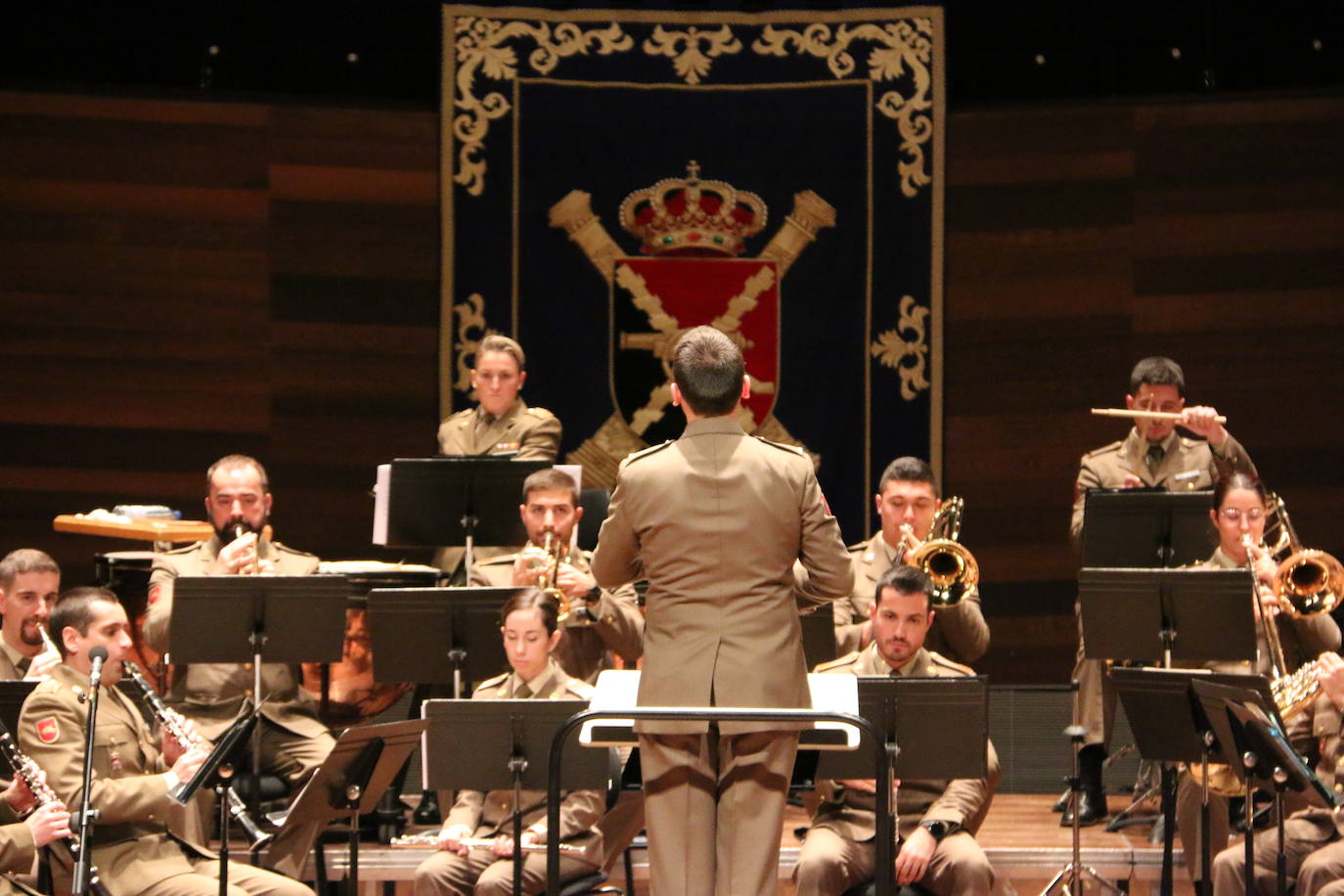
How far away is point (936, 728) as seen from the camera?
5.64 metres

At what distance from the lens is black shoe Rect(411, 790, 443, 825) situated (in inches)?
277

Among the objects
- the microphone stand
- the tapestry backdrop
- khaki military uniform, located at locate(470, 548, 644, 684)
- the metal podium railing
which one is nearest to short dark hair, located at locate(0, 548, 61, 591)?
the microphone stand

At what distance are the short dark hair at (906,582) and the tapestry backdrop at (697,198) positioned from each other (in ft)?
11.6

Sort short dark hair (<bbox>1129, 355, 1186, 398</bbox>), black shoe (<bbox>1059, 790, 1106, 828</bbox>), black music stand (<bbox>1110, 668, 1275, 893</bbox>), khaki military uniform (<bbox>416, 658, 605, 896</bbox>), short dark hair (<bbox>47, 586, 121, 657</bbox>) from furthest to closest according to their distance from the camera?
short dark hair (<bbox>1129, 355, 1186, 398</bbox>), black shoe (<bbox>1059, 790, 1106, 828</bbox>), khaki military uniform (<bbox>416, 658, 605, 896</bbox>), short dark hair (<bbox>47, 586, 121, 657</bbox>), black music stand (<bbox>1110, 668, 1275, 893</bbox>)

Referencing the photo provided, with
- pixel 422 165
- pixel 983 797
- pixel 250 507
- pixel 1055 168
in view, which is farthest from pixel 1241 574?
pixel 422 165

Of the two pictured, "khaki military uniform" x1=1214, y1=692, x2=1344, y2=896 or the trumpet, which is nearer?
"khaki military uniform" x1=1214, y1=692, x2=1344, y2=896

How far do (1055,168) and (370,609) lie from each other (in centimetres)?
492

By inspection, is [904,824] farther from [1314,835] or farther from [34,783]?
[34,783]

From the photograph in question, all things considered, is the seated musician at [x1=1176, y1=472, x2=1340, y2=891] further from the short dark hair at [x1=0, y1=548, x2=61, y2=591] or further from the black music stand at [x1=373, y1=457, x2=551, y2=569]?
the short dark hair at [x1=0, y1=548, x2=61, y2=591]

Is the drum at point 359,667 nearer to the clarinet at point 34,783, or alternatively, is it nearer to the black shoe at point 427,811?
the black shoe at point 427,811

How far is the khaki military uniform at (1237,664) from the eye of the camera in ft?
20.6

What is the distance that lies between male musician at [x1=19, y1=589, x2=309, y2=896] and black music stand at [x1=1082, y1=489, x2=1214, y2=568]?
310cm

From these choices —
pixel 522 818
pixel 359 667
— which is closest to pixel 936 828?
pixel 522 818

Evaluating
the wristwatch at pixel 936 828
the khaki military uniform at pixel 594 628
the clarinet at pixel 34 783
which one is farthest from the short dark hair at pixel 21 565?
the wristwatch at pixel 936 828
